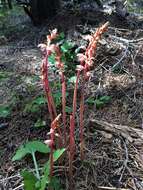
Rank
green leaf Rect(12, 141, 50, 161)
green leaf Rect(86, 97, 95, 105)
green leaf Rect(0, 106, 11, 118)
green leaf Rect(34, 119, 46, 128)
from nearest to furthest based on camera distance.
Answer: green leaf Rect(12, 141, 50, 161) → green leaf Rect(34, 119, 46, 128) → green leaf Rect(0, 106, 11, 118) → green leaf Rect(86, 97, 95, 105)

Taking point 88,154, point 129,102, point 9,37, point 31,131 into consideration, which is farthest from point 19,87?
point 9,37

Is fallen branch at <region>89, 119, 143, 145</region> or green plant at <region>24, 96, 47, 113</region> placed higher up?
green plant at <region>24, 96, 47, 113</region>

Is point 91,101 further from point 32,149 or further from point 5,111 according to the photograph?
point 32,149

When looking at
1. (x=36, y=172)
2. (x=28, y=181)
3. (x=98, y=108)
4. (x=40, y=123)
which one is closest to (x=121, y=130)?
(x=98, y=108)

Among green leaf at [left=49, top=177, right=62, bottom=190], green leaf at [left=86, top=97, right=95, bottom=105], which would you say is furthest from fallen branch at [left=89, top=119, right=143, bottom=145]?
green leaf at [left=49, top=177, right=62, bottom=190]

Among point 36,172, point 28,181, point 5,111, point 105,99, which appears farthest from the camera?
point 105,99

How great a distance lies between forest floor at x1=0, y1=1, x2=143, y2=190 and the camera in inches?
70.6

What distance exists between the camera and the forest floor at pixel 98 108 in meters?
1.79

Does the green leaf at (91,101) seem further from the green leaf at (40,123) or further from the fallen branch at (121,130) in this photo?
the green leaf at (40,123)

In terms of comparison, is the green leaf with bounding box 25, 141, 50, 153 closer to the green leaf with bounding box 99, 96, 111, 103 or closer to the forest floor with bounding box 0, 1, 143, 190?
the forest floor with bounding box 0, 1, 143, 190

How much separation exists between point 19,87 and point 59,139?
1.07 meters

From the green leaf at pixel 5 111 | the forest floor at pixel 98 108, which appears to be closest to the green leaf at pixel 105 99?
the forest floor at pixel 98 108

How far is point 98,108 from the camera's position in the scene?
236 cm

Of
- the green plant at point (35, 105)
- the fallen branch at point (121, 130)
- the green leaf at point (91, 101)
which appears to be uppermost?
the green plant at point (35, 105)
